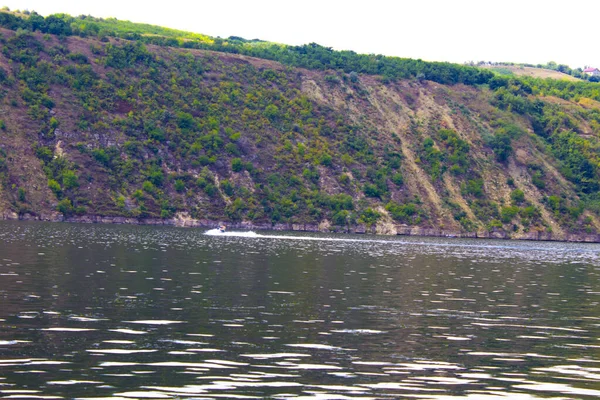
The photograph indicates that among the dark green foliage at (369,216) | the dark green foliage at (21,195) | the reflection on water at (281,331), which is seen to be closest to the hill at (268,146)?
the dark green foliage at (369,216)

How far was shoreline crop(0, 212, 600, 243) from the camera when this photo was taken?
407 feet

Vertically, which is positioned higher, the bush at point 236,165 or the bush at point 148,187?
the bush at point 236,165

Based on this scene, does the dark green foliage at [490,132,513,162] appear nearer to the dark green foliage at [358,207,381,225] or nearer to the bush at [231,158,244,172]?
the dark green foliage at [358,207,381,225]

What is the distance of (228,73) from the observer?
17625 centimetres

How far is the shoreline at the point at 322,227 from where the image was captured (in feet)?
407

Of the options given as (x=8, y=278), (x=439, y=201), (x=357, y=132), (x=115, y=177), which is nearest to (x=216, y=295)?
(x=8, y=278)

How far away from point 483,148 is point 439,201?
22.9 metres

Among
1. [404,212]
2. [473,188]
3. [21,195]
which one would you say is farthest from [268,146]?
[21,195]

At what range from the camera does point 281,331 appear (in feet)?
106

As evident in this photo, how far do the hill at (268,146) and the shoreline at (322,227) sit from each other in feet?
1.06

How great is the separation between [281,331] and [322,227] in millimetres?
111793

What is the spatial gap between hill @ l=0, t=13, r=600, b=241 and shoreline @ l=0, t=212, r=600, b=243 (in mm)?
322

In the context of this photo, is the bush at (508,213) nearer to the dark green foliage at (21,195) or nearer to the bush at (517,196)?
the bush at (517,196)

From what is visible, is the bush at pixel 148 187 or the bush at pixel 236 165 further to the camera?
the bush at pixel 236 165
